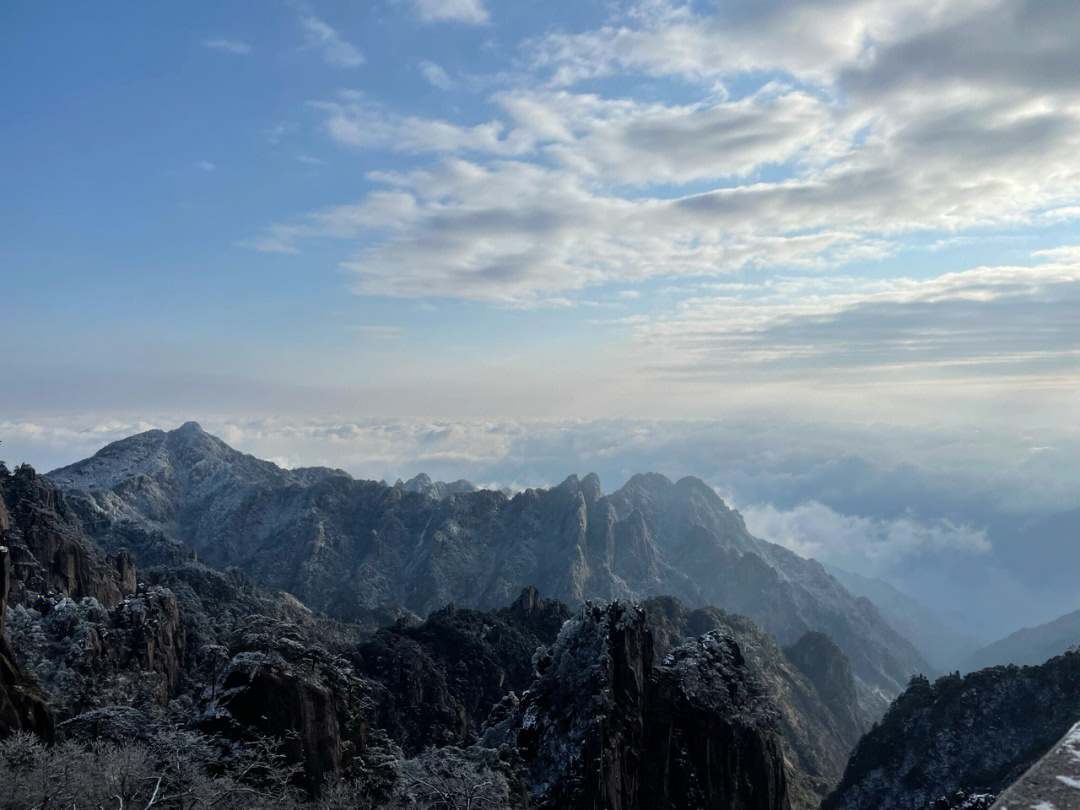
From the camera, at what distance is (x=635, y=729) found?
232 ft

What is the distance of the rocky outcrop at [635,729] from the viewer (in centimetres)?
6512

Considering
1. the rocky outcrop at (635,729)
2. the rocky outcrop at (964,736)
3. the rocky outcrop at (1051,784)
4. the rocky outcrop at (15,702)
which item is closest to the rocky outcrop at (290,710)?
the rocky outcrop at (15,702)

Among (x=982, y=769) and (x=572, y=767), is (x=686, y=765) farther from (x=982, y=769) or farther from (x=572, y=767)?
(x=982, y=769)

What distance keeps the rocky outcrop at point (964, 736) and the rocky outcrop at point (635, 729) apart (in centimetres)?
5685

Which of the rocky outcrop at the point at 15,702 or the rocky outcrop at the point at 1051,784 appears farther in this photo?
the rocky outcrop at the point at 15,702

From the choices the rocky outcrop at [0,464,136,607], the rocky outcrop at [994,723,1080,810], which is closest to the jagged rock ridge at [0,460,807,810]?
the rocky outcrop at [0,464,136,607]

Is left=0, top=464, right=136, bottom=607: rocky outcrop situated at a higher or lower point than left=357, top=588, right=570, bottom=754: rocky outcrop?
higher

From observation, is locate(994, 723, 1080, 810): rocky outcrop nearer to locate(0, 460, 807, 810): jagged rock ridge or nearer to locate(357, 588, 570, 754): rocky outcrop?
locate(0, 460, 807, 810): jagged rock ridge

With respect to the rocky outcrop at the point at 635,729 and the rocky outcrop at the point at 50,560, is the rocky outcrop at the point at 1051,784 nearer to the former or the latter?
the rocky outcrop at the point at 635,729

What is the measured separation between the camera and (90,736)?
52.2 meters

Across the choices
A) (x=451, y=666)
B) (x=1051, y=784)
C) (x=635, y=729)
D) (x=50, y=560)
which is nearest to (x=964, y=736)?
(x=635, y=729)

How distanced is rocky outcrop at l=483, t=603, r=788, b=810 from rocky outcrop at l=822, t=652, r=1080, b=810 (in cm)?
5685

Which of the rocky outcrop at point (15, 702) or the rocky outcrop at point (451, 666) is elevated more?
the rocky outcrop at point (15, 702)

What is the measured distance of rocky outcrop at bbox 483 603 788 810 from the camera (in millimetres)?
65125
